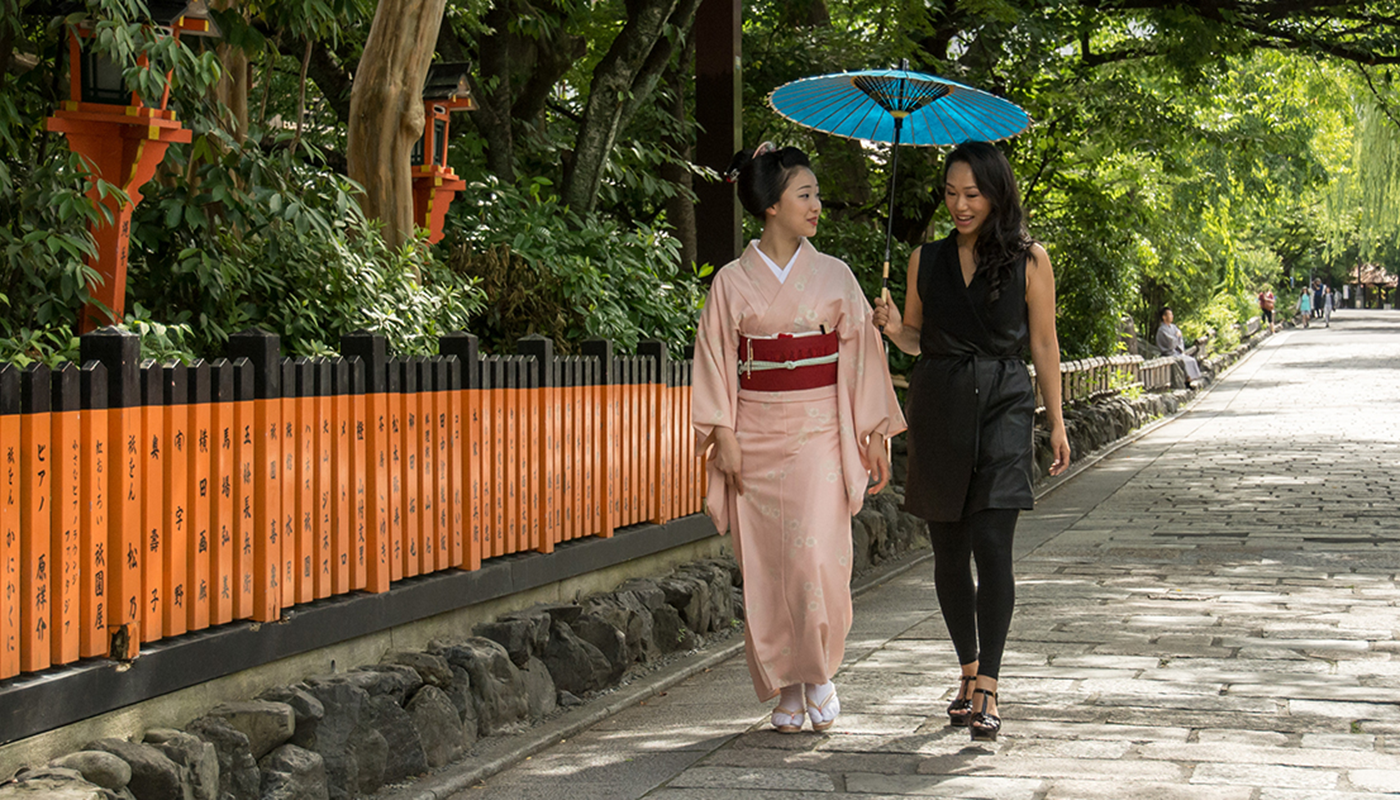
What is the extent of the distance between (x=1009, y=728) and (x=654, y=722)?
4.42 ft

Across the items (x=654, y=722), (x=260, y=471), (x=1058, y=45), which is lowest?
(x=654, y=722)

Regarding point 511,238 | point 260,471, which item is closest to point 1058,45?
point 511,238

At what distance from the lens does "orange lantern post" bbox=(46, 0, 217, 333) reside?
19.4 feet

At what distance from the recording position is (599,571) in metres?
6.88

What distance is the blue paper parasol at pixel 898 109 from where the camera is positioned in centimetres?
589

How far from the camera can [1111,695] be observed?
5566mm

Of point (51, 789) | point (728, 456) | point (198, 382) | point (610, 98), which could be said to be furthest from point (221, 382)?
point (610, 98)

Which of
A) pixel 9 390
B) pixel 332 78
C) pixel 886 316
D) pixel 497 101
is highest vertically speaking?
pixel 332 78

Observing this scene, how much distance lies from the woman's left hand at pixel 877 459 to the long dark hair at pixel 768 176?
A: 3.03 feet

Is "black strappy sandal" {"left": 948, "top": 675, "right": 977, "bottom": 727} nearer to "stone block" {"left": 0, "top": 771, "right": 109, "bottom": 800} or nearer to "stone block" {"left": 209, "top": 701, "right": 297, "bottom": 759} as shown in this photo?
"stone block" {"left": 209, "top": 701, "right": 297, "bottom": 759}

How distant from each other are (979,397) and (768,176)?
3.58 feet

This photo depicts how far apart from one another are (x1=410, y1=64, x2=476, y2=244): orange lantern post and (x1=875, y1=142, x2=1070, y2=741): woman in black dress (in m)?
4.88

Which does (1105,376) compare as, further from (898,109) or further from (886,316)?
(886,316)

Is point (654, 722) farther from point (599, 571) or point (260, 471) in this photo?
point (260, 471)
